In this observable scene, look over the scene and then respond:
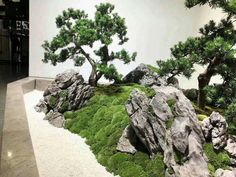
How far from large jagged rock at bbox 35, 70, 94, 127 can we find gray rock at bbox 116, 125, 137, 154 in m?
1.07

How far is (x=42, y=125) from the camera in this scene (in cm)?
391

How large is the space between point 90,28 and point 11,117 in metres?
1.56

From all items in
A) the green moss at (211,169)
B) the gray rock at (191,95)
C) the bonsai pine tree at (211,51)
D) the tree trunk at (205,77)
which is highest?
the bonsai pine tree at (211,51)

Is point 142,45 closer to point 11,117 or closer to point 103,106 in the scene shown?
point 103,106

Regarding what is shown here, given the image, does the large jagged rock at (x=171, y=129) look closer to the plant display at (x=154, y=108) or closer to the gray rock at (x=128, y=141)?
the plant display at (x=154, y=108)

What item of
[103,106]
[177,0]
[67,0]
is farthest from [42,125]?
[177,0]

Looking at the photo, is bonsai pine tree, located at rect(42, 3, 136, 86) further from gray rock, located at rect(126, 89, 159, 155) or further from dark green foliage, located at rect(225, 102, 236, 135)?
dark green foliage, located at rect(225, 102, 236, 135)

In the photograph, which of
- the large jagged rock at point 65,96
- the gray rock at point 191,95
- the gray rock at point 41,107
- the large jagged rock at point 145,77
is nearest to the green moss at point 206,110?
the gray rock at point 191,95

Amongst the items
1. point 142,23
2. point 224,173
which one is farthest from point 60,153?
point 142,23

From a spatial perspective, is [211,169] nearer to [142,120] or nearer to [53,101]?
[142,120]

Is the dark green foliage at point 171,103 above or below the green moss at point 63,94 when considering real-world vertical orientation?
above

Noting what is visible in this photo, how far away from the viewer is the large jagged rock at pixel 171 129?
8.05ft

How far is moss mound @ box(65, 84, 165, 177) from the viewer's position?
280 cm

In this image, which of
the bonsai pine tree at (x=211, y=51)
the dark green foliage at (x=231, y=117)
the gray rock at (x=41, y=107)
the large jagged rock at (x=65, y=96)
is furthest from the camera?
the gray rock at (x=41, y=107)
